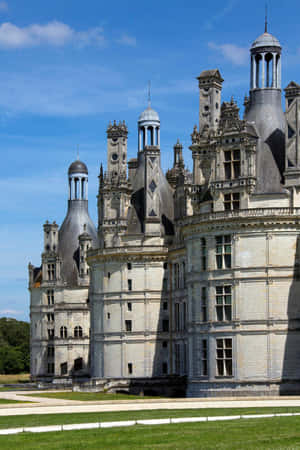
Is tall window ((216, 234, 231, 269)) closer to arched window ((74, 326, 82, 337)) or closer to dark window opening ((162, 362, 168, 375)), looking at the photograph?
dark window opening ((162, 362, 168, 375))

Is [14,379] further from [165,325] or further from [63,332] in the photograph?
[165,325]

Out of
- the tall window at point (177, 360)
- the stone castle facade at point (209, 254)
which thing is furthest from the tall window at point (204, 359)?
the tall window at point (177, 360)

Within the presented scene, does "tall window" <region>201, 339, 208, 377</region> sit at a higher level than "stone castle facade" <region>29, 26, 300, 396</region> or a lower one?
lower

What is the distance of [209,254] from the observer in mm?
59188

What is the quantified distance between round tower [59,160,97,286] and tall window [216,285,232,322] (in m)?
42.7

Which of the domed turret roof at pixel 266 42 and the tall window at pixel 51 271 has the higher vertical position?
the domed turret roof at pixel 266 42

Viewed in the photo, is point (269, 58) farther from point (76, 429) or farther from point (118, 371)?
point (76, 429)

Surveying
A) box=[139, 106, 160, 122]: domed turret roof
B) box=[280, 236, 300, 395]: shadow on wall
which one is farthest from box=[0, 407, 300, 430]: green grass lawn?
box=[139, 106, 160, 122]: domed turret roof

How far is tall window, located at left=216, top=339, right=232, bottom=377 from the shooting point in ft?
190

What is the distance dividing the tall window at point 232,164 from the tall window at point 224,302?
745 centimetres

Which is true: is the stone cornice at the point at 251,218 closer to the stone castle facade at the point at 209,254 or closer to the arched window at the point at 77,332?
the stone castle facade at the point at 209,254

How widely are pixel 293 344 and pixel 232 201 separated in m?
9.96

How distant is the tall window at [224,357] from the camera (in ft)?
190

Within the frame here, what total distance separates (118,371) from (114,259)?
926 centimetres
